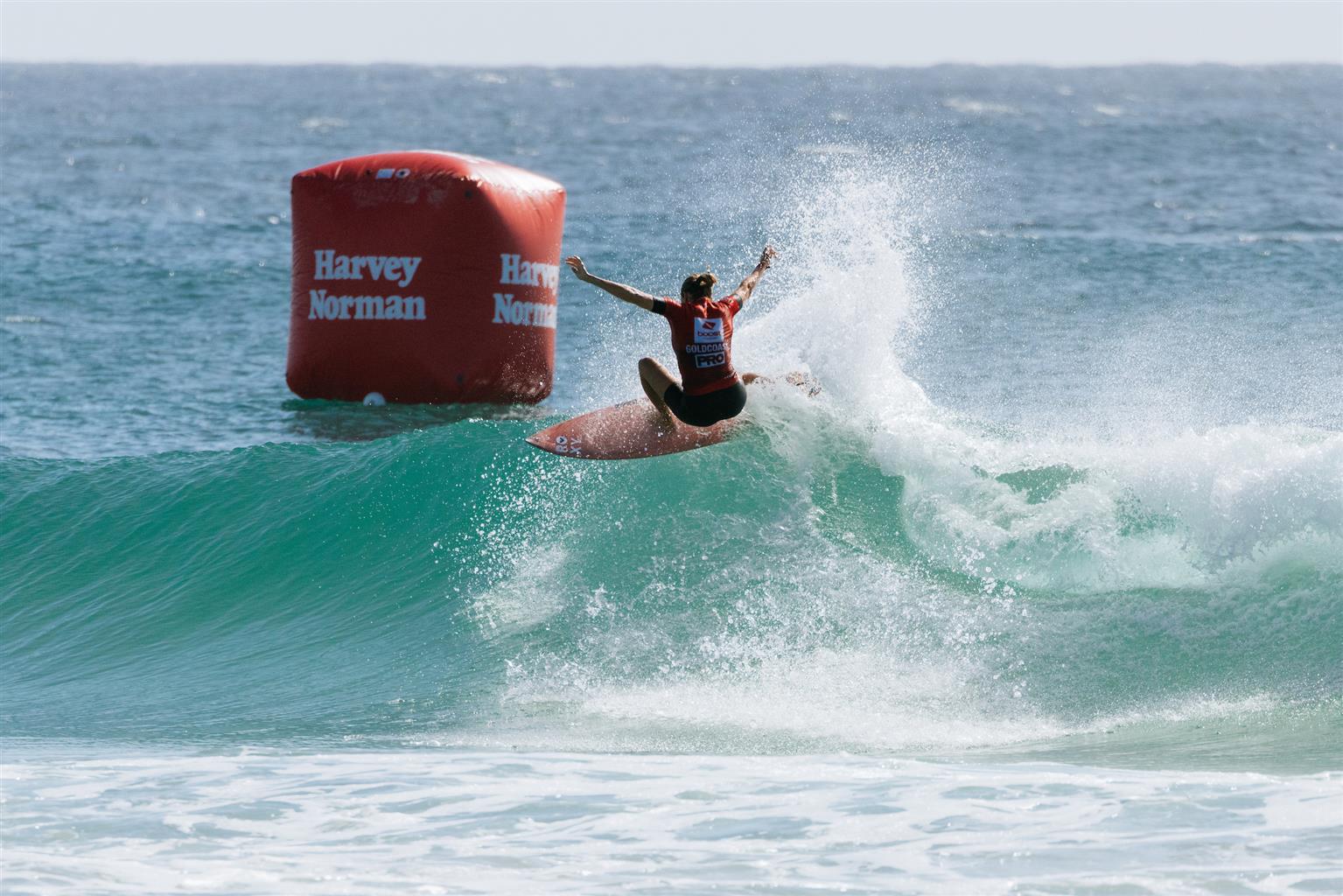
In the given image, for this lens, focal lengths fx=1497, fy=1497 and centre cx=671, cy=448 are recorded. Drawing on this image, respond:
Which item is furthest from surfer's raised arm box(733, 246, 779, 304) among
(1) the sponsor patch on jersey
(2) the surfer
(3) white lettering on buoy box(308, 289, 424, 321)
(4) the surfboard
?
(3) white lettering on buoy box(308, 289, 424, 321)

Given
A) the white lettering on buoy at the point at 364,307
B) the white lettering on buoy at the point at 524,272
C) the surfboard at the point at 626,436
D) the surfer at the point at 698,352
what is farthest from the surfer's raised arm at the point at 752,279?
Result: the white lettering on buoy at the point at 364,307

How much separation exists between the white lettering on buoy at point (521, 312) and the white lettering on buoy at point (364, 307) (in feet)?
2.39

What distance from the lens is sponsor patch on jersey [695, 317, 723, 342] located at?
30.5 ft

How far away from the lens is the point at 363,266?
46.8 feet

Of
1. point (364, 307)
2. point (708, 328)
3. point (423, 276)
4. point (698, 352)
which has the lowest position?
point (698, 352)

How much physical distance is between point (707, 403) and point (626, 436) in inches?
33.9

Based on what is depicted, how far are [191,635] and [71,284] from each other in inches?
600

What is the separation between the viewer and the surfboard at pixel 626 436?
1022cm

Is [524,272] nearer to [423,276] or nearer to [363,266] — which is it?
[423,276]

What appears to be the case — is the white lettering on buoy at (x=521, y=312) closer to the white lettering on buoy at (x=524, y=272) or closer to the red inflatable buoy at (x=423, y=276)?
the red inflatable buoy at (x=423, y=276)

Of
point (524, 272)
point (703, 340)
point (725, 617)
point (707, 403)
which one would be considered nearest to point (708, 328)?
point (703, 340)

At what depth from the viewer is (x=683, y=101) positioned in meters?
96.4

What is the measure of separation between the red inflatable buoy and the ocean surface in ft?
1.76

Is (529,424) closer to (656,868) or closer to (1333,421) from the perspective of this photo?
(656,868)
